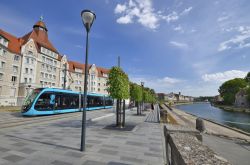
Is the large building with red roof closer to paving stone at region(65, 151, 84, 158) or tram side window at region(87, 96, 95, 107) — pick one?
tram side window at region(87, 96, 95, 107)

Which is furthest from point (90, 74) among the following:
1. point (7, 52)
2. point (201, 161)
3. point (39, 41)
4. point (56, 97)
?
point (201, 161)

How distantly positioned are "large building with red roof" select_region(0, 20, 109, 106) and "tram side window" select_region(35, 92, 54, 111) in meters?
11.9

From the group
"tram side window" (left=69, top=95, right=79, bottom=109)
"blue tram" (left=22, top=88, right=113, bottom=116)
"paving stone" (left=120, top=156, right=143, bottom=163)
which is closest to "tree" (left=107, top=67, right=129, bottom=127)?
"paving stone" (left=120, top=156, right=143, bottom=163)

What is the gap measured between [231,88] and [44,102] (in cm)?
10382

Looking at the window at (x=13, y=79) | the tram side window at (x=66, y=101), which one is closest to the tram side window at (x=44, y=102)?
the tram side window at (x=66, y=101)

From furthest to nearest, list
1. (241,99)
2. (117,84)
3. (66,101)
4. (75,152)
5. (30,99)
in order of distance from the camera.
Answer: (241,99) → (66,101) → (30,99) → (117,84) → (75,152)

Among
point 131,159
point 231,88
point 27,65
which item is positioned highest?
point 27,65

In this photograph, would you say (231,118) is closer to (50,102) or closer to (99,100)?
(99,100)

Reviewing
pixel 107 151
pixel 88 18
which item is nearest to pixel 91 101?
pixel 107 151

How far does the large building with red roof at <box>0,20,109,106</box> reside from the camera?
129ft

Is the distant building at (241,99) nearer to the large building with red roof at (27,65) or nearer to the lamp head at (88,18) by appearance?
the large building with red roof at (27,65)

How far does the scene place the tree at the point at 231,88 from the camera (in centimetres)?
9366

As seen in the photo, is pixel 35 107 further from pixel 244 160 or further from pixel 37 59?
pixel 37 59

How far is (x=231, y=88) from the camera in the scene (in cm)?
9744
